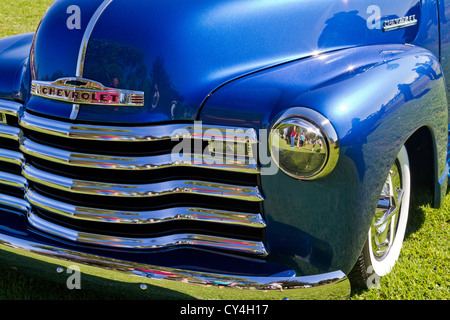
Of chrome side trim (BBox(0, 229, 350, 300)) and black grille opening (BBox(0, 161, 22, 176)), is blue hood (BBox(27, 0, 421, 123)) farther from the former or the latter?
chrome side trim (BBox(0, 229, 350, 300))

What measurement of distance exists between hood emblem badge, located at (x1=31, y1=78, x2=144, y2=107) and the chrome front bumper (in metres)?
0.57

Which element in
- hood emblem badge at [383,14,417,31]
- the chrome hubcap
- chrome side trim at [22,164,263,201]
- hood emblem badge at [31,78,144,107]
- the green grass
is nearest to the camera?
chrome side trim at [22,164,263,201]

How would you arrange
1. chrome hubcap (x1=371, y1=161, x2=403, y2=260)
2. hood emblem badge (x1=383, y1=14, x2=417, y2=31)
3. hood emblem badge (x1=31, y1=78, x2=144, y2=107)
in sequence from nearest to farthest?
hood emblem badge (x1=31, y1=78, x2=144, y2=107)
chrome hubcap (x1=371, y1=161, x2=403, y2=260)
hood emblem badge (x1=383, y1=14, x2=417, y2=31)

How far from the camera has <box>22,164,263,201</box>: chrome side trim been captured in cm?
195

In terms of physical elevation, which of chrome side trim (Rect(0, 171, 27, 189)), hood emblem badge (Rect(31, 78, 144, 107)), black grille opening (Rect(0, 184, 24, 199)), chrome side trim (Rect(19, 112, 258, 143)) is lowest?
black grille opening (Rect(0, 184, 24, 199))

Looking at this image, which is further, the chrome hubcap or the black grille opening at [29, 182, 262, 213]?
the chrome hubcap

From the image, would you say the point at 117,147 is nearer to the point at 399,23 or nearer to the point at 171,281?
the point at 171,281

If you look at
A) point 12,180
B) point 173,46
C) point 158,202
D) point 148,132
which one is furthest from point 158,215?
point 12,180

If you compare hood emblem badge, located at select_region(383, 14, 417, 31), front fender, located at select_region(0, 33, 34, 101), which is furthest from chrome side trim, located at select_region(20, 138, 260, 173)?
hood emblem badge, located at select_region(383, 14, 417, 31)

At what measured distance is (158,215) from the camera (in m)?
2.04

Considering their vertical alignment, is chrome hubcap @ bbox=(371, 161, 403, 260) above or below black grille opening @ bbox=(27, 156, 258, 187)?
below
